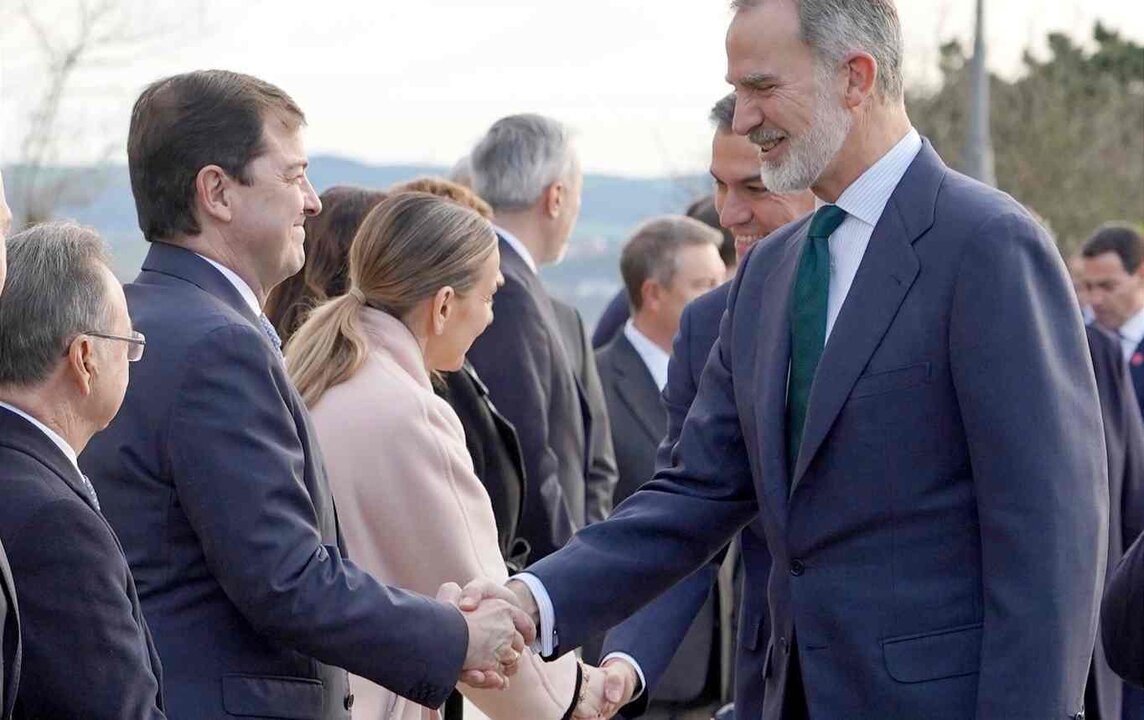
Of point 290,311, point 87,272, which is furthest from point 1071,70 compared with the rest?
point 87,272

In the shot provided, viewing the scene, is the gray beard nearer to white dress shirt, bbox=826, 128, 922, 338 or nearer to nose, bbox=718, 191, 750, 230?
white dress shirt, bbox=826, 128, 922, 338

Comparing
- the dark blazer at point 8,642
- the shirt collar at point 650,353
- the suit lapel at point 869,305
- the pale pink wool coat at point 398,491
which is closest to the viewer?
the dark blazer at point 8,642

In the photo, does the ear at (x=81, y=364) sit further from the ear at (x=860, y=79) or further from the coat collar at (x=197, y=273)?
the ear at (x=860, y=79)

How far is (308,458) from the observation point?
3.57m

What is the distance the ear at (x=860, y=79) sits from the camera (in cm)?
355

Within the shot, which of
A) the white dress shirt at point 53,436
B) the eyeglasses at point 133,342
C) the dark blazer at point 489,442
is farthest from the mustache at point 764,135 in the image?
the dark blazer at point 489,442

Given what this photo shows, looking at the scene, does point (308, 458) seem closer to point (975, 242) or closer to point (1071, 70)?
point (975, 242)

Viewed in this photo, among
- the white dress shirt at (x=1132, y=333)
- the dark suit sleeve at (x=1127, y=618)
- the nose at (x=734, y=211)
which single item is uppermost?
the nose at (x=734, y=211)

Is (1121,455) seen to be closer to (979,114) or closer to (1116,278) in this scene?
(1116,278)

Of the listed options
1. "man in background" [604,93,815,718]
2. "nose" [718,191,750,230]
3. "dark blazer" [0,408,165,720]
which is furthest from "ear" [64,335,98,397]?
"nose" [718,191,750,230]

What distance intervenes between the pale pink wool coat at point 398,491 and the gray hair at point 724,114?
118 centimetres

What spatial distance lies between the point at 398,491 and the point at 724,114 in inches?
57.6

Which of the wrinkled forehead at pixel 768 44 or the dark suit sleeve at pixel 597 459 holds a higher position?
the wrinkled forehead at pixel 768 44

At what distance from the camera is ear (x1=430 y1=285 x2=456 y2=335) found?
15.1ft
